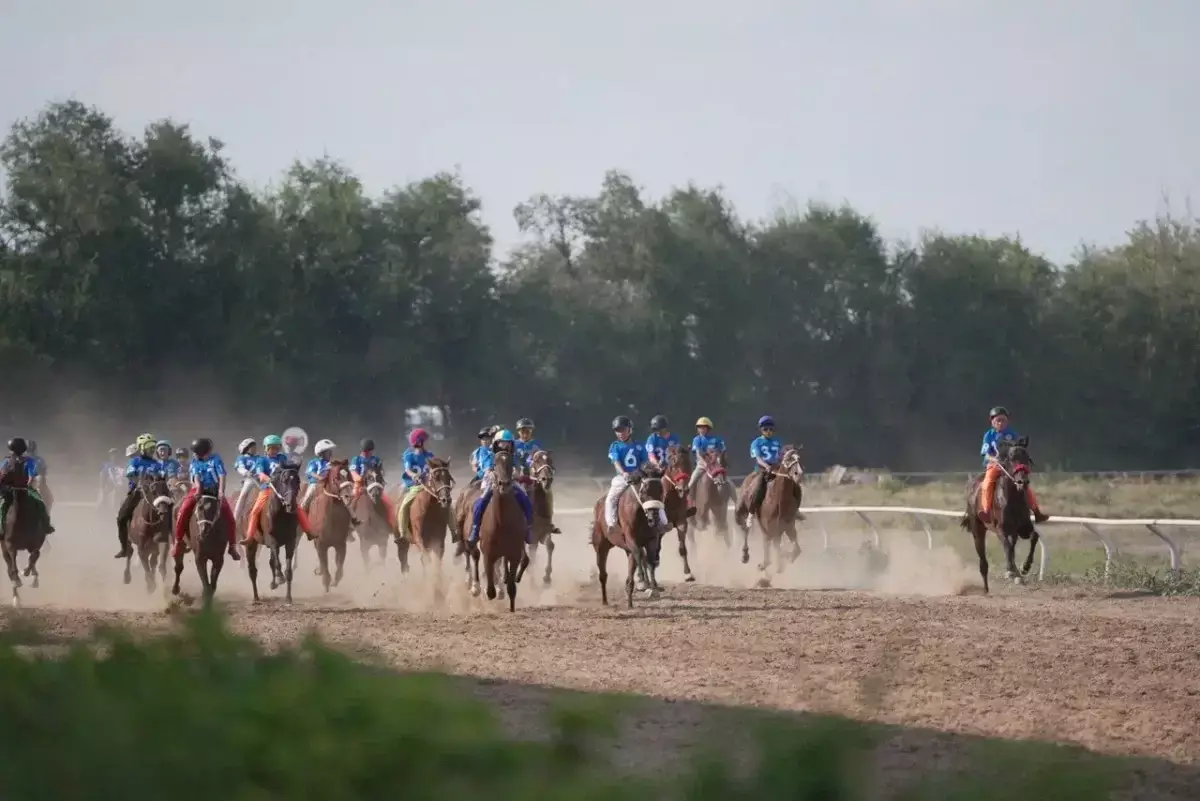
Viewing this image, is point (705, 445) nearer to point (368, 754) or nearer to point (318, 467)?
point (318, 467)

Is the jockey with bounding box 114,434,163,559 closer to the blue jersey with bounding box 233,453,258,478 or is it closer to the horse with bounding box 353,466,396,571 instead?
the blue jersey with bounding box 233,453,258,478

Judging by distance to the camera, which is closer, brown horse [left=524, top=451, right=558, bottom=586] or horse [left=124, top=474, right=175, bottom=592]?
horse [left=124, top=474, right=175, bottom=592]

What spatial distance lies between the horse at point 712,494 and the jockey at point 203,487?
9.38m

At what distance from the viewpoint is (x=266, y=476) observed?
71.6 ft

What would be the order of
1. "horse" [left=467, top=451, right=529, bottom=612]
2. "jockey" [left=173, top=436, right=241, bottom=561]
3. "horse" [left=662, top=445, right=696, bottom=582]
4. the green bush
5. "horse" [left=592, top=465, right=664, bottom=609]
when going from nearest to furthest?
1. the green bush
2. "horse" [left=467, top=451, right=529, bottom=612]
3. "horse" [left=592, top=465, right=664, bottom=609]
4. "jockey" [left=173, top=436, right=241, bottom=561]
5. "horse" [left=662, top=445, right=696, bottom=582]

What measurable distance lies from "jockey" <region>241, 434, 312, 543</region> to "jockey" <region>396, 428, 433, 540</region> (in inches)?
53.7

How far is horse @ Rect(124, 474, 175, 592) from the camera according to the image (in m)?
21.7

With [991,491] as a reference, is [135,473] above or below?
above

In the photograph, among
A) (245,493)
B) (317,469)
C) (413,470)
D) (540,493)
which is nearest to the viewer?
(540,493)

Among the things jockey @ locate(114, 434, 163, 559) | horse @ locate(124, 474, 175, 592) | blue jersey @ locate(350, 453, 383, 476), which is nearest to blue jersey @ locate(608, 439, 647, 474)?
horse @ locate(124, 474, 175, 592)

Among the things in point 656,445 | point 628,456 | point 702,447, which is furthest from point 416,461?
point 702,447

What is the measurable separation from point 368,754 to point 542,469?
19.1 meters

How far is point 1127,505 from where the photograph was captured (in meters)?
42.2

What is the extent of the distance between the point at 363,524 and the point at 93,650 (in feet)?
69.4
